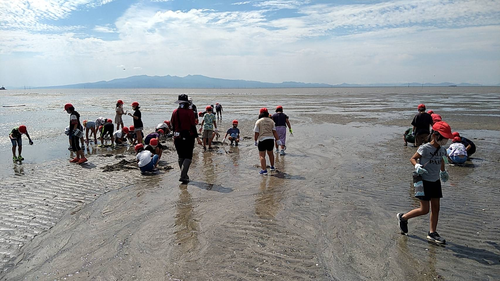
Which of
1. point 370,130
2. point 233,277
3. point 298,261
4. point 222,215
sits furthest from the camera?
point 370,130

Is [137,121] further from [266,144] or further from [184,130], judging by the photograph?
[266,144]

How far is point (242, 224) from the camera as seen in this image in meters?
5.44

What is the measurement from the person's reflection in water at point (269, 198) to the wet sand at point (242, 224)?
2 cm

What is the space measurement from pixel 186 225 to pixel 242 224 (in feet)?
3.03

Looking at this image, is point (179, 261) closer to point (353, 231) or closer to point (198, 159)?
point (353, 231)

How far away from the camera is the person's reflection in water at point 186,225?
479 centimetres

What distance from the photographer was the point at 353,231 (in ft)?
17.1

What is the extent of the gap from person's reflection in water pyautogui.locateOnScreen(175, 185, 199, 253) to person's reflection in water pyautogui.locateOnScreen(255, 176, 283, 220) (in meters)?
1.19

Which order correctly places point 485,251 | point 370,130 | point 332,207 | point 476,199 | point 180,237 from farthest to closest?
point 370,130, point 476,199, point 332,207, point 180,237, point 485,251

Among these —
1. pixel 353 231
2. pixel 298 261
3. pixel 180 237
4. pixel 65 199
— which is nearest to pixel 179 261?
pixel 180 237

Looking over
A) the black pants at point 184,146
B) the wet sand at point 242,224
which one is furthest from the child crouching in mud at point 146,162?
the black pants at point 184,146

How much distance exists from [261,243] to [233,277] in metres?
0.91

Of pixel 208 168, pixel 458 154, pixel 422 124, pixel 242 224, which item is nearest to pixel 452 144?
pixel 458 154

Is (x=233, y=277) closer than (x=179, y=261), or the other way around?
(x=233, y=277)
